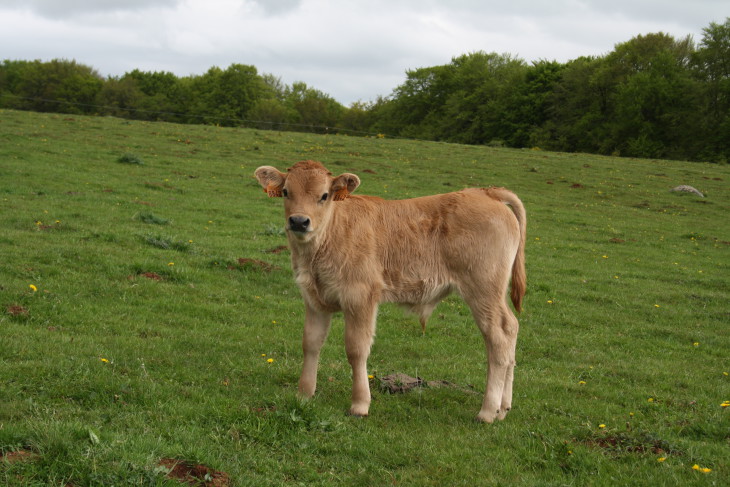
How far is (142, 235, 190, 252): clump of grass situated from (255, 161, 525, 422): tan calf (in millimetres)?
7408

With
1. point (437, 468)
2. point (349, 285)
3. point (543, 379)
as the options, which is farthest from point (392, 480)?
point (543, 379)

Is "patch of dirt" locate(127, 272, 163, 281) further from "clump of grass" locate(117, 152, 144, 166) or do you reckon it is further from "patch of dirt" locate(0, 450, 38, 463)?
"clump of grass" locate(117, 152, 144, 166)

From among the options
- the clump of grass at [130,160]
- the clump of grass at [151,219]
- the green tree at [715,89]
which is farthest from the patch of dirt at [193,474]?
the green tree at [715,89]

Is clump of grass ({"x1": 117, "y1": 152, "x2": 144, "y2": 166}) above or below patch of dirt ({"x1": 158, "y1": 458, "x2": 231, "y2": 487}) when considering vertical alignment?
above

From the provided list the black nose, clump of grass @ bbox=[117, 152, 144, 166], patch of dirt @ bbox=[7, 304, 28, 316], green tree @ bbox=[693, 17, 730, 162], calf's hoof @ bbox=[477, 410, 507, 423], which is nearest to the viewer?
the black nose

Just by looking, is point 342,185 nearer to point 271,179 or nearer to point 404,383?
point 271,179

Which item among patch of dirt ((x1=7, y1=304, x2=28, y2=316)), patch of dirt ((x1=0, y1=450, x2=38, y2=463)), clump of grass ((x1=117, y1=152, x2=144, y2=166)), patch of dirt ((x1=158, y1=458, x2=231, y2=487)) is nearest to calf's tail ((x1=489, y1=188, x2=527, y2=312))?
patch of dirt ((x1=158, y1=458, x2=231, y2=487))

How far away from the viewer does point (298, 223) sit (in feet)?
21.5

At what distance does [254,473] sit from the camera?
4.96 metres

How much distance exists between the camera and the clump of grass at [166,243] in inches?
550

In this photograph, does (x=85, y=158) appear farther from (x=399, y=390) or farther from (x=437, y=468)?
(x=437, y=468)

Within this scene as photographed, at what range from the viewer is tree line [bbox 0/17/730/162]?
62938mm

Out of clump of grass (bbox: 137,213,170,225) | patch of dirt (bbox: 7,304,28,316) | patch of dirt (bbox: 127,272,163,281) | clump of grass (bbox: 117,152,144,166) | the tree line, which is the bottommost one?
patch of dirt (bbox: 127,272,163,281)

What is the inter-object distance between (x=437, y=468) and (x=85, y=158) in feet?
82.2
